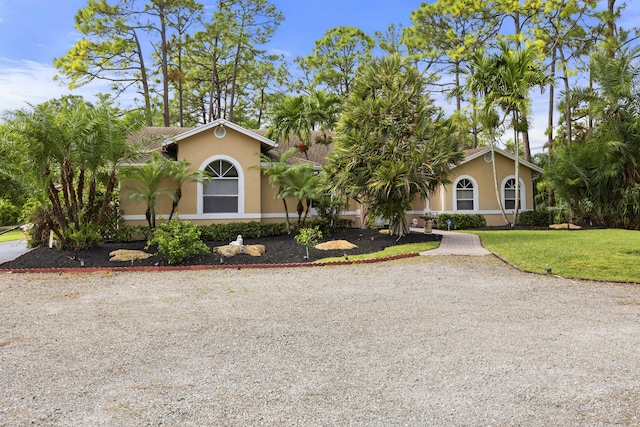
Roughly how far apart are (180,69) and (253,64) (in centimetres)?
546

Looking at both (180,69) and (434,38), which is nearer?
(434,38)

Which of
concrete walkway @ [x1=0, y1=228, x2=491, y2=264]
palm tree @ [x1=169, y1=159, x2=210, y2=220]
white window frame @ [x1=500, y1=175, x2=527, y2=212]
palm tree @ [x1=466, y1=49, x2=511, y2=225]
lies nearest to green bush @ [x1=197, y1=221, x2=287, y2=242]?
palm tree @ [x1=169, y1=159, x2=210, y2=220]

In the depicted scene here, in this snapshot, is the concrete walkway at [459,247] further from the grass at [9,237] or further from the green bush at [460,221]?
the grass at [9,237]

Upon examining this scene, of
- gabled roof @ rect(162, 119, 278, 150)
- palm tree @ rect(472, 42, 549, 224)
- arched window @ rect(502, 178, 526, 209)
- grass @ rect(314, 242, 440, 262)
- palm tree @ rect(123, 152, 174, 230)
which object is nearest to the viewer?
grass @ rect(314, 242, 440, 262)

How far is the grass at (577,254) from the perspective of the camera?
8953mm

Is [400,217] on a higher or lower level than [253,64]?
lower

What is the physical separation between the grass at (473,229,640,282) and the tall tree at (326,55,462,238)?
122 inches

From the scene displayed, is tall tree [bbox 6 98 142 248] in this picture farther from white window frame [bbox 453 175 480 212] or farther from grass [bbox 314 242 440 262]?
white window frame [bbox 453 175 480 212]

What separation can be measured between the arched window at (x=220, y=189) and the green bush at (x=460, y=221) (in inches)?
409

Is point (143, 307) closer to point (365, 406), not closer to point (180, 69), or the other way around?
point (365, 406)

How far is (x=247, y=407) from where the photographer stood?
323cm

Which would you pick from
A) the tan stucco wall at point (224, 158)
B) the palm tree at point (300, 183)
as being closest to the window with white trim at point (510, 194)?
the palm tree at point (300, 183)

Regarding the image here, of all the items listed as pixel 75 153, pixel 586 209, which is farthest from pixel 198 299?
pixel 586 209

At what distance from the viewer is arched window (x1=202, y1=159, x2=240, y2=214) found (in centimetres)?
1622
